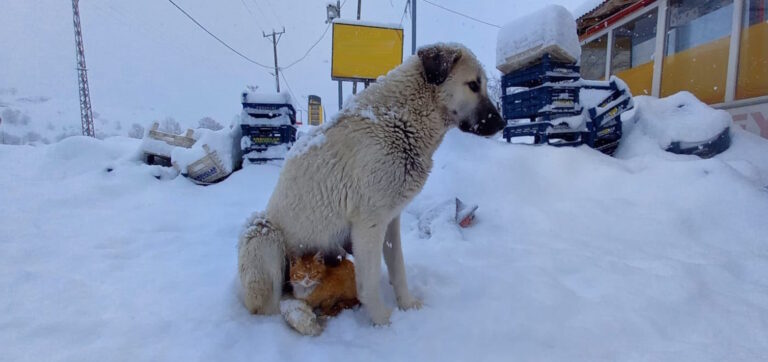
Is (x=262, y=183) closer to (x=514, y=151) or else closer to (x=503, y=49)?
(x=514, y=151)

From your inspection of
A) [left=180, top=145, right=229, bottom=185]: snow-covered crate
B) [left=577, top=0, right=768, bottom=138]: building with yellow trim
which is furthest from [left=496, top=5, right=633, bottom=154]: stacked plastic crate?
[left=180, top=145, right=229, bottom=185]: snow-covered crate

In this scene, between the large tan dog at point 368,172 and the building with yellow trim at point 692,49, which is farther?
the building with yellow trim at point 692,49

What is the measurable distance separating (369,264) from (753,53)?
7.67 metres

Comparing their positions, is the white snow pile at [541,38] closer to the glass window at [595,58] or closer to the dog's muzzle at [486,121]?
the dog's muzzle at [486,121]

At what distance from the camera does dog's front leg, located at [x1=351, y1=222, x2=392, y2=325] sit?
176cm

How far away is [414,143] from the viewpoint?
184cm

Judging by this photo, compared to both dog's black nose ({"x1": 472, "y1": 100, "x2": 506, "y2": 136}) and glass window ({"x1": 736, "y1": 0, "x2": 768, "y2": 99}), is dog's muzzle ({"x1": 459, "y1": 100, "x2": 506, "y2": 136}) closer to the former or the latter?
dog's black nose ({"x1": 472, "y1": 100, "x2": 506, "y2": 136})

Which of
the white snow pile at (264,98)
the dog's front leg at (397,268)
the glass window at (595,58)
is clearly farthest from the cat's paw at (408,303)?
the glass window at (595,58)

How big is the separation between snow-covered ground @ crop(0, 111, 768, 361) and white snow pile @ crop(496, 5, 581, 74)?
1421 millimetres

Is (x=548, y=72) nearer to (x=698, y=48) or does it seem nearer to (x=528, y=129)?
(x=528, y=129)

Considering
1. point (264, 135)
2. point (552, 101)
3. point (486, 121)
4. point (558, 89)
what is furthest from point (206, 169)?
point (558, 89)

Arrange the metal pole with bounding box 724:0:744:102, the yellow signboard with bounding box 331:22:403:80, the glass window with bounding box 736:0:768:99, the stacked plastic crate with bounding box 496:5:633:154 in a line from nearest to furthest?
the stacked plastic crate with bounding box 496:5:633:154 < the glass window with bounding box 736:0:768:99 < the metal pole with bounding box 724:0:744:102 < the yellow signboard with bounding box 331:22:403:80

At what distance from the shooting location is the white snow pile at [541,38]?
15.1 ft

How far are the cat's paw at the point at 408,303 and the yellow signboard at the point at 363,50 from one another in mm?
8151
